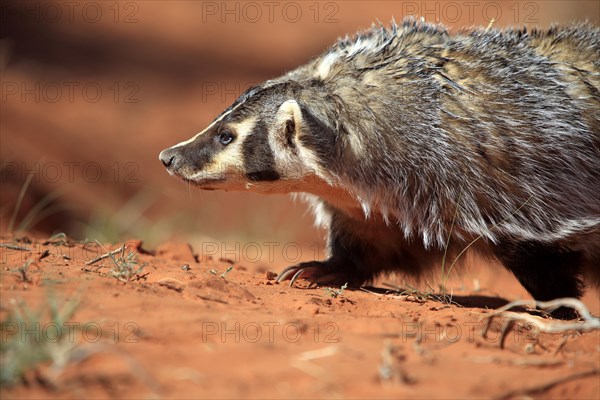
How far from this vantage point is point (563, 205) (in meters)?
3.41

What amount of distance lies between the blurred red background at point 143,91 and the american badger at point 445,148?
1.46 metres

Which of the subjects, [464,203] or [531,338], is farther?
[464,203]

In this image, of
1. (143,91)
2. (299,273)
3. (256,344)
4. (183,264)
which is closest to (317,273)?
(299,273)

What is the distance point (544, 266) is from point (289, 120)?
1.31 meters

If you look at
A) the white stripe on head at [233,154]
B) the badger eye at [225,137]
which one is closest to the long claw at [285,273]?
the white stripe on head at [233,154]

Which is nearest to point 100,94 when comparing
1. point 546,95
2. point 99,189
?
point 99,189

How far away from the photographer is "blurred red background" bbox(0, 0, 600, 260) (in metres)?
6.47

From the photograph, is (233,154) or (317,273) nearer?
(233,154)

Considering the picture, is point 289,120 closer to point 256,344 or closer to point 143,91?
point 256,344

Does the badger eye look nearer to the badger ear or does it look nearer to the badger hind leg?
the badger ear

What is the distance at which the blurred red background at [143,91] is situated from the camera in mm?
6469

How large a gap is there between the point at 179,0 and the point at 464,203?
9.26 meters

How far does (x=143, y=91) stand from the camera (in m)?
9.39

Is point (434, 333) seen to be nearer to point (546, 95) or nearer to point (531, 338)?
point (531, 338)
